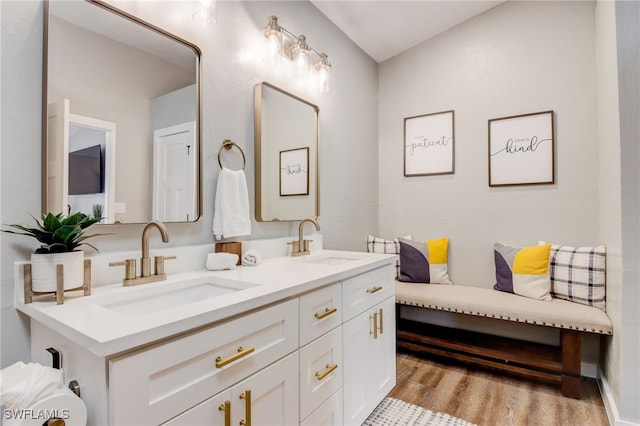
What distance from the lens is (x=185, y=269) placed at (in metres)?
1.42

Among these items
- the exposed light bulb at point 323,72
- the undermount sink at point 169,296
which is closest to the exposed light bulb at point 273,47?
the exposed light bulb at point 323,72

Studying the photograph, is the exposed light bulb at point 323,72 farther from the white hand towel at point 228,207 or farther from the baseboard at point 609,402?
the baseboard at point 609,402

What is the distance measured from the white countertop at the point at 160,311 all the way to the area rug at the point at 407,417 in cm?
89

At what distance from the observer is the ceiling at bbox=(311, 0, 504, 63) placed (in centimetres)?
241

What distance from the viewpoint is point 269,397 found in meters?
1.05

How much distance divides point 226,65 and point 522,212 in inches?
91.7

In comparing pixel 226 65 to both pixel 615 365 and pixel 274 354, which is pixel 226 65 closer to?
pixel 274 354

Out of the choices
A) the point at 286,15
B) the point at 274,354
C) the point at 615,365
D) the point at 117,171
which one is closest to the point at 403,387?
the point at 615,365

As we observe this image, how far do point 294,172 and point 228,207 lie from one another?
63 centimetres

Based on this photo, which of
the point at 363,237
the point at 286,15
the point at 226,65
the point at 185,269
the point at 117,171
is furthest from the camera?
the point at 363,237

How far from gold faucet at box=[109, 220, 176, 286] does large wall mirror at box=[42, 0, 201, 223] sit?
0.11 meters

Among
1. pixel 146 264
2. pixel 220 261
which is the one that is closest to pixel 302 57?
pixel 220 261

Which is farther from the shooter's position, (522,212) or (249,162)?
(522,212)

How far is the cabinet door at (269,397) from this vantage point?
0.95m
